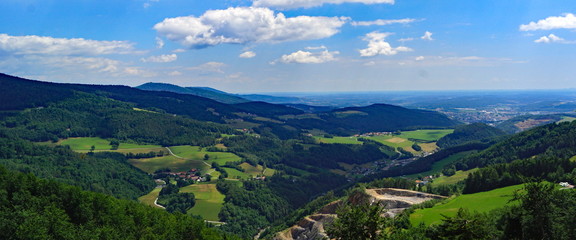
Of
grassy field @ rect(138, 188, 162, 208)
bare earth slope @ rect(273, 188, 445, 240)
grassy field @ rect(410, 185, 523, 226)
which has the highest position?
grassy field @ rect(410, 185, 523, 226)

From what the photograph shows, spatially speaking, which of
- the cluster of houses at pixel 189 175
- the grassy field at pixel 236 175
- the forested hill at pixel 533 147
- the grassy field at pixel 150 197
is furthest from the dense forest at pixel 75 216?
the forested hill at pixel 533 147

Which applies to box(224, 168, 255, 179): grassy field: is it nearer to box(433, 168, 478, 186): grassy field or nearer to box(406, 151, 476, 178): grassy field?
box(406, 151, 476, 178): grassy field

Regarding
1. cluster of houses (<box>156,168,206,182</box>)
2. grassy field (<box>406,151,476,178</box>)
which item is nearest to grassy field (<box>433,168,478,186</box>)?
grassy field (<box>406,151,476,178</box>)

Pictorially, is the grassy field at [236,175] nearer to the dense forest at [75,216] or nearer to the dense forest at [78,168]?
the dense forest at [78,168]

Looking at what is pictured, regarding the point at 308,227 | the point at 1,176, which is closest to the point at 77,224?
the point at 1,176

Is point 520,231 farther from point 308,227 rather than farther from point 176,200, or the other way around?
point 176,200
